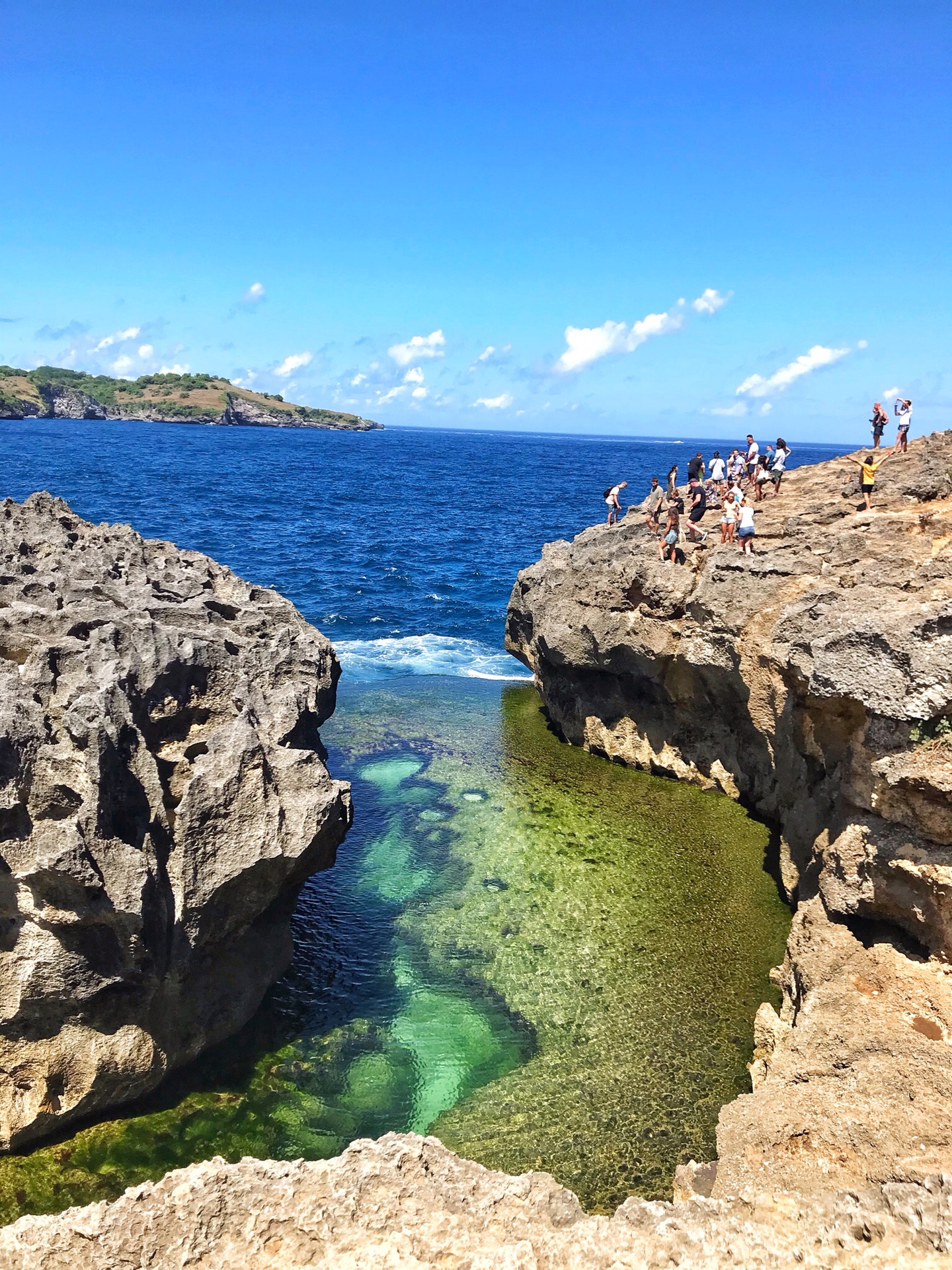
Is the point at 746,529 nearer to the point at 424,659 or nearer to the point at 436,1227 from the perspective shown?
the point at 424,659

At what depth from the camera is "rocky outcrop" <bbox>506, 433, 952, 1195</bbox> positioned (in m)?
9.21

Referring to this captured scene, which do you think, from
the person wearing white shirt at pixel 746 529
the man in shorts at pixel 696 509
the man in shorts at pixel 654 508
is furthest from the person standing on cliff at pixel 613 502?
the person wearing white shirt at pixel 746 529

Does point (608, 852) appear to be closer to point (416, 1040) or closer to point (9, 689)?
point (416, 1040)

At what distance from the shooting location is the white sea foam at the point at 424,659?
3341 centimetres

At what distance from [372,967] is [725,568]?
12.1m

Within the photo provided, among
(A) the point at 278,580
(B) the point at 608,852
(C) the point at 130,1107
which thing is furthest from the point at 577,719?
(A) the point at 278,580

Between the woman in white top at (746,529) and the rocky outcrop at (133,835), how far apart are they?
1260 cm

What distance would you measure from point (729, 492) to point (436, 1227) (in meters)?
21.7

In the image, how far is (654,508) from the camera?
98.4 feet

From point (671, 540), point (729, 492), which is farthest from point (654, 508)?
point (671, 540)

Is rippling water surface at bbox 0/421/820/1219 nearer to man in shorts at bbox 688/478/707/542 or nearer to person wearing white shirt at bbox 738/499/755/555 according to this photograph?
person wearing white shirt at bbox 738/499/755/555

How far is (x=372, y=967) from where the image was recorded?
15.2m

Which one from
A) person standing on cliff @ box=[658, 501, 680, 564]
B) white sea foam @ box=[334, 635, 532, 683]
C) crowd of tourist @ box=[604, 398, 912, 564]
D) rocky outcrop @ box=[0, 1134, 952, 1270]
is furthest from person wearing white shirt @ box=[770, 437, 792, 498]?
rocky outcrop @ box=[0, 1134, 952, 1270]

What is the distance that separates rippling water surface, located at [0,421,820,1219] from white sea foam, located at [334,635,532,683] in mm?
370
